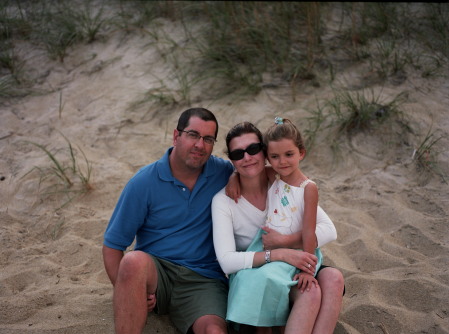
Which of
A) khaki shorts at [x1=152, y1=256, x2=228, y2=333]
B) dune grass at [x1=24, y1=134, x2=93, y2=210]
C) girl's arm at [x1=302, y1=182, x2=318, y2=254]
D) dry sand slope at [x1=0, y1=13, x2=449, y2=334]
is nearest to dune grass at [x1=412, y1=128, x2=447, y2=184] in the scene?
dry sand slope at [x1=0, y1=13, x2=449, y2=334]

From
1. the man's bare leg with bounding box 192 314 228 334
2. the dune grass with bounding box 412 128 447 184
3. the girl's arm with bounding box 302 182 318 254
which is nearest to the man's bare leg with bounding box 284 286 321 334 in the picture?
the girl's arm with bounding box 302 182 318 254

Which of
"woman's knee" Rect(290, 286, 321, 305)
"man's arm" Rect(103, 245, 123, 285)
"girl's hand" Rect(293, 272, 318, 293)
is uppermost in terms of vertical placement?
"man's arm" Rect(103, 245, 123, 285)

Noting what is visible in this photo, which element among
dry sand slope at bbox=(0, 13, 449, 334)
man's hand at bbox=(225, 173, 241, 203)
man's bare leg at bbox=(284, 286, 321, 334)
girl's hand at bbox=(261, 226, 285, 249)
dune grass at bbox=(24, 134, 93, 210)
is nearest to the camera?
man's bare leg at bbox=(284, 286, 321, 334)

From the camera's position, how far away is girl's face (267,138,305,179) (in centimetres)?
275

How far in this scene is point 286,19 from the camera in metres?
5.72

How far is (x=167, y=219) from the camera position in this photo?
288cm

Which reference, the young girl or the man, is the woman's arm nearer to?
the young girl

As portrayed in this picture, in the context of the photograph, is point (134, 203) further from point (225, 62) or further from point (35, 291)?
point (225, 62)

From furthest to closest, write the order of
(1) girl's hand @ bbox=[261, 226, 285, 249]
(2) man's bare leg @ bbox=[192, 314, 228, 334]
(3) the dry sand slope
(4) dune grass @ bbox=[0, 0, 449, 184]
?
(4) dune grass @ bbox=[0, 0, 449, 184]
(3) the dry sand slope
(1) girl's hand @ bbox=[261, 226, 285, 249]
(2) man's bare leg @ bbox=[192, 314, 228, 334]

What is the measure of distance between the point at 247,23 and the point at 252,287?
3756 millimetres

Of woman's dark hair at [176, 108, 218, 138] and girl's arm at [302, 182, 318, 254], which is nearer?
girl's arm at [302, 182, 318, 254]

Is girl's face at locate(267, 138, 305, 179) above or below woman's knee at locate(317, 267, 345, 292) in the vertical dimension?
above

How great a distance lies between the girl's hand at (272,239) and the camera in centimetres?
272

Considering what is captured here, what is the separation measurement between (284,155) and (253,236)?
51 centimetres
